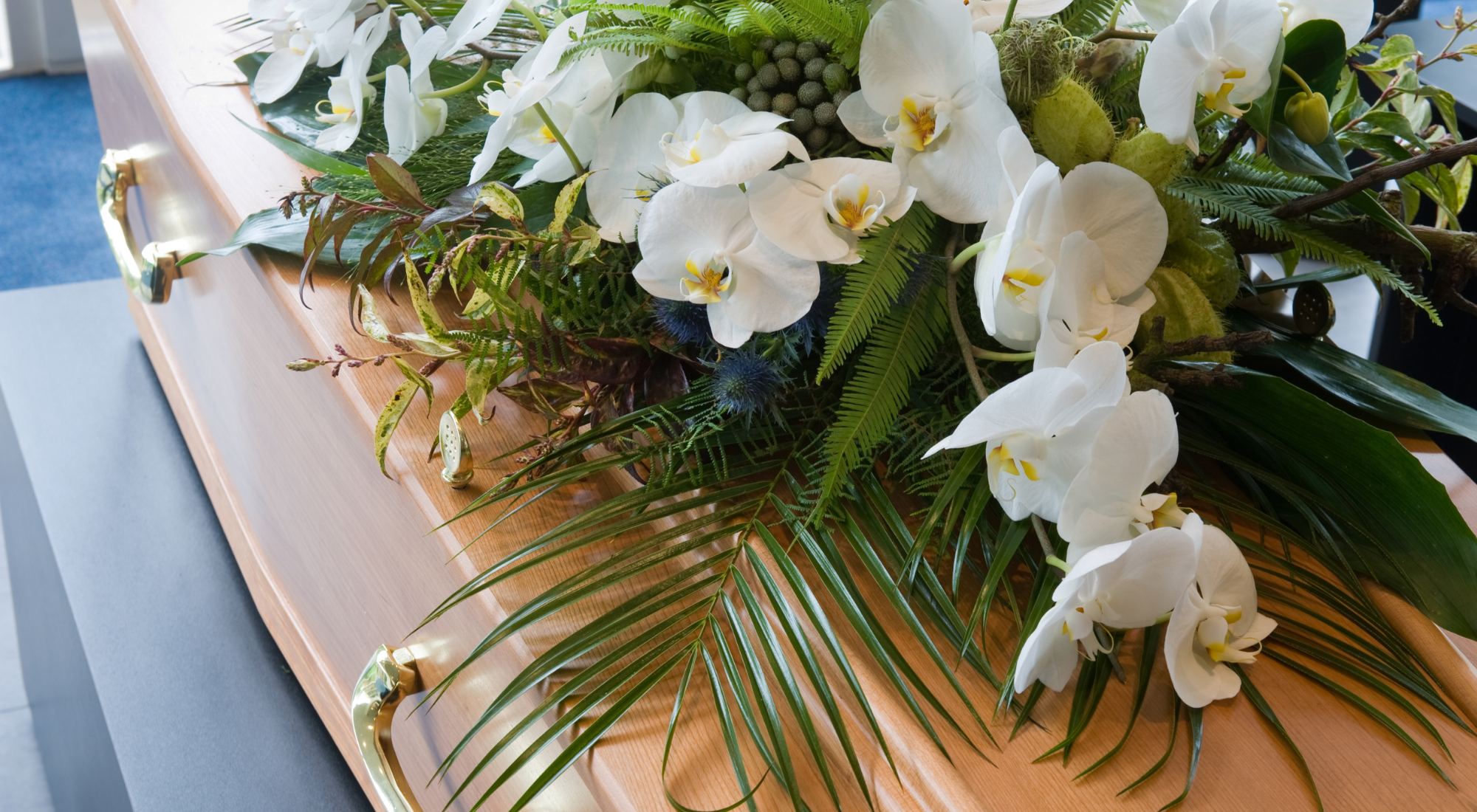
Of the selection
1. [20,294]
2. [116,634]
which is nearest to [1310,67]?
[116,634]

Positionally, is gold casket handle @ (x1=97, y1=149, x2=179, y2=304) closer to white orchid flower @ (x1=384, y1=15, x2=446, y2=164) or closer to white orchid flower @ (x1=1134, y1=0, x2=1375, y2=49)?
white orchid flower @ (x1=384, y1=15, x2=446, y2=164)

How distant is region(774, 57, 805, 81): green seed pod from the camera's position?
Result: 0.43 meters

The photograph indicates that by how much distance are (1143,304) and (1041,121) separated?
0.27 ft

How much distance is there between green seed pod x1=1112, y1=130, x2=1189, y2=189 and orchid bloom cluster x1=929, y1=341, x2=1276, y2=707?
3.9 inches

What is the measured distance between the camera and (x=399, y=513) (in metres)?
0.52

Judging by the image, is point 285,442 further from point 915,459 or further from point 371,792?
point 915,459

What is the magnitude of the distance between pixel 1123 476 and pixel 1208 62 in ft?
0.50

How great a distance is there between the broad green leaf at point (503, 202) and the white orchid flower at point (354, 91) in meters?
0.15

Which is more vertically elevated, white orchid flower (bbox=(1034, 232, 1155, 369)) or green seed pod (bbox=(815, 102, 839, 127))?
green seed pod (bbox=(815, 102, 839, 127))

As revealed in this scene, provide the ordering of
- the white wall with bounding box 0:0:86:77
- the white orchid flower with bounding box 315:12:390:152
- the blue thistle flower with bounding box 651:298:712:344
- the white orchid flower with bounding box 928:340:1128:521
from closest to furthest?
1. the white orchid flower with bounding box 928:340:1128:521
2. the blue thistle flower with bounding box 651:298:712:344
3. the white orchid flower with bounding box 315:12:390:152
4. the white wall with bounding box 0:0:86:77

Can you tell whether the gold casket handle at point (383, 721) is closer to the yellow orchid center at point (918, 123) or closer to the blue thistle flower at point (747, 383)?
the blue thistle flower at point (747, 383)

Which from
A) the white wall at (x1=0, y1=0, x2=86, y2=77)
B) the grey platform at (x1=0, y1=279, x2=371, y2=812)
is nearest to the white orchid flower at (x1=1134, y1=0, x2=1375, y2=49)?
the grey platform at (x1=0, y1=279, x2=371, y2=812)

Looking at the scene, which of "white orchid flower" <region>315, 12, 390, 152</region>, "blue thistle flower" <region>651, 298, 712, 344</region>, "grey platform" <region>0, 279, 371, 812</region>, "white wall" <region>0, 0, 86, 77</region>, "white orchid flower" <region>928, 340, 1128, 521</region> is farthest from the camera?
"white wall" <region>0, 0, 86, 77</region>

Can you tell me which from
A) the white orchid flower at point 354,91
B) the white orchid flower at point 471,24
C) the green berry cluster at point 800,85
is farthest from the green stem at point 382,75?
the green berry cluster at point 800,85
